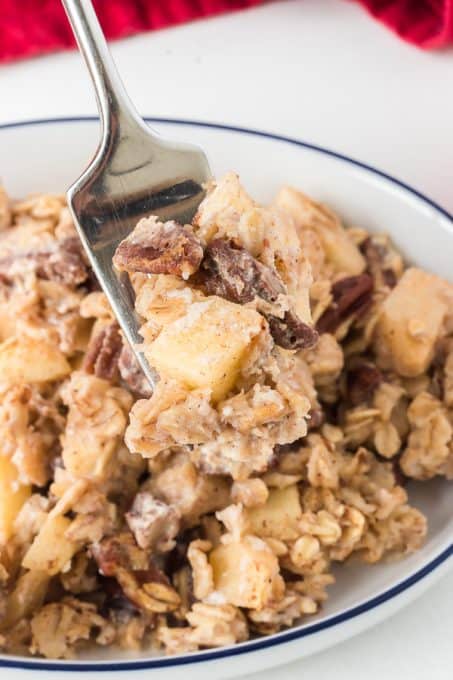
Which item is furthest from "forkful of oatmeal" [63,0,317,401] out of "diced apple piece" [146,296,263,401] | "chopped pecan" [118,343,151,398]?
"chopped pecan" [118,343,151,398]

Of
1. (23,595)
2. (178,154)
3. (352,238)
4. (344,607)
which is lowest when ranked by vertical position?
(344,607)

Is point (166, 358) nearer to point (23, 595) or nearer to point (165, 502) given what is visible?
point (165, 502)

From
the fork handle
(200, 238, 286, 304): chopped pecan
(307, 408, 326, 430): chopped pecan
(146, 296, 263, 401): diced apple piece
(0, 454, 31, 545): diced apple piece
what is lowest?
(307, 408, 326, 430): chopped pecan

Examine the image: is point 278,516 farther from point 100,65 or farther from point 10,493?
point 100,65

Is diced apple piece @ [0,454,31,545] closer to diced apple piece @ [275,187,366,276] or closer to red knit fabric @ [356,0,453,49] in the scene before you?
diced apple piece @ [275,187,366,276]

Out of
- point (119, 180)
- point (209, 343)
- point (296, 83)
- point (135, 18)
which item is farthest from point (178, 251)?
point (135, 18)

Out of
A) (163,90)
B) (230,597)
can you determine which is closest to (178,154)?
(230,597)
